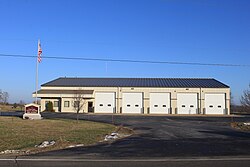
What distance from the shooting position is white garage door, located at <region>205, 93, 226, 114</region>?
60750 mm

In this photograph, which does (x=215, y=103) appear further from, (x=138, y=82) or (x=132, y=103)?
(x=138, y=82)

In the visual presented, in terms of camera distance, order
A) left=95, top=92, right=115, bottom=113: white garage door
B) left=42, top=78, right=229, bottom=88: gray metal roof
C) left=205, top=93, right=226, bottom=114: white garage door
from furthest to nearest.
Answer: left=42, top=78, right=229, bottom=88: gray metal roof, left=95, top=92, right=115, bottom=113: white garage door, left=205, top=93, right=226, bottom=114: white garage door

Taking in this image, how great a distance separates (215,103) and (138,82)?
52.3 ft

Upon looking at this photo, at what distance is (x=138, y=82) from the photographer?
221 feet

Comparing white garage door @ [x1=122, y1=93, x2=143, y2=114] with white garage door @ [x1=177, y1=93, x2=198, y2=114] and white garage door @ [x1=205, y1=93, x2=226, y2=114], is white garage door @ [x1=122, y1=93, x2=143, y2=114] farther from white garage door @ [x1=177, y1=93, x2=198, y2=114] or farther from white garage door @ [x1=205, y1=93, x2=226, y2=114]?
white garage door @ [x1=205, y1=93, x2=226, y2=114]

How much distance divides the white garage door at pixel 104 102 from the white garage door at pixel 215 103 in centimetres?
1772

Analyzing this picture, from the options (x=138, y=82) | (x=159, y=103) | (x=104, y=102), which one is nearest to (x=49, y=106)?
(x=104, y=102)

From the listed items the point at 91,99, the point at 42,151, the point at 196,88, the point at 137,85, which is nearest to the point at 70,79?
the point at 91,99

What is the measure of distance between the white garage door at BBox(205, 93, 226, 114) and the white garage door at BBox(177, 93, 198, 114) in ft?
6.69

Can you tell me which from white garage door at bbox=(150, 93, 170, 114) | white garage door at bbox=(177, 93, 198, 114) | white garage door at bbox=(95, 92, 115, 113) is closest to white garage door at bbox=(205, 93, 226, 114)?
white garage door at bbox=(177, 93, 198, 114)

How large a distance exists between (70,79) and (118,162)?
62.5m

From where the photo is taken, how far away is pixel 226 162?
31.4 ft

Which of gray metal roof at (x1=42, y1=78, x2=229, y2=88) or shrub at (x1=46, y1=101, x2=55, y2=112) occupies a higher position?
gray metal roof at (x1=42, y1=78, x2=229, y2=88)

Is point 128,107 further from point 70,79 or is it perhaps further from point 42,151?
point 42,151
